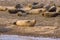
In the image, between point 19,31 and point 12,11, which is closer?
point 19,31

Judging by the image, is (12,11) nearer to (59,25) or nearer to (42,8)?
(42,8)

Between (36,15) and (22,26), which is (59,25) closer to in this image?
(22,26)

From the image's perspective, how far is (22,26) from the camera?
29.6 feet

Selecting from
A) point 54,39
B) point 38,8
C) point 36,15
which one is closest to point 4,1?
point 38,8

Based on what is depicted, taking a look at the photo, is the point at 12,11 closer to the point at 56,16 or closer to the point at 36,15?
the point at 36,15

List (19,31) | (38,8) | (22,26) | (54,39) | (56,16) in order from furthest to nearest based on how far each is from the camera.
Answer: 1. (38,8)
2. (56,16)
3. (22,26)
4. (19,31)
5. (54,39)

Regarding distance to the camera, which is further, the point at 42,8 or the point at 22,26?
the point at 42,8

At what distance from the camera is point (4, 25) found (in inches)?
370

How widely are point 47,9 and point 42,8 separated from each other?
100 cm

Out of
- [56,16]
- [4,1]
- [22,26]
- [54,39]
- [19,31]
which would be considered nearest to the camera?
[54,39]

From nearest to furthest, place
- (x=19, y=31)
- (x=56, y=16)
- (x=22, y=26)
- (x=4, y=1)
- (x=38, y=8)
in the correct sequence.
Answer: (x=19, y=31) → (x=22, y=26) → (x=56, y=16) → (x=38, y=8) → (x=4, y=1)

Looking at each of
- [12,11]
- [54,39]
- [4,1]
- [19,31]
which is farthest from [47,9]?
[4,1]

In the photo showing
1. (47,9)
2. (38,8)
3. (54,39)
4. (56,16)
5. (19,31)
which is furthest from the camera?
(38,8)

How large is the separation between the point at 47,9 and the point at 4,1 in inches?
220
